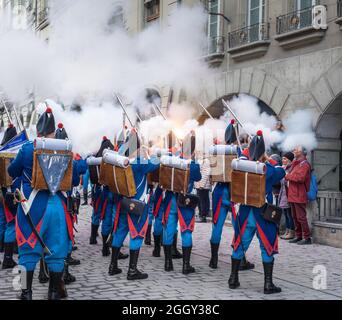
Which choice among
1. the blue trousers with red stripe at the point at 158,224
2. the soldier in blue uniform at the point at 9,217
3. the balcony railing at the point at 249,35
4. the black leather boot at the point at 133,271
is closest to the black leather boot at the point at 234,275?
the black leather boot at the point at 133,271

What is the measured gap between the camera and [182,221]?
6.80 m

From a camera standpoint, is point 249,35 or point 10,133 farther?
point 249,35

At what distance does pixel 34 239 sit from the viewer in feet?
16.5

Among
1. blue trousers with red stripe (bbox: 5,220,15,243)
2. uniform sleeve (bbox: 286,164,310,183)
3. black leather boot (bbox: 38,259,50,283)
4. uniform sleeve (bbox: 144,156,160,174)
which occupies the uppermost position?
uniform sleeve (bbox: 144,156,160,174)

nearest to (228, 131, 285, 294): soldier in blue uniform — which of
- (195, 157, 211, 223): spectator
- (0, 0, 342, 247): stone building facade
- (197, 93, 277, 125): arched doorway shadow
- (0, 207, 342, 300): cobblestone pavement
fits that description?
(0, 207, 342, 300): cobblestone pavement

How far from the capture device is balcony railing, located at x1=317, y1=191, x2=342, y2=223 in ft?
30.3

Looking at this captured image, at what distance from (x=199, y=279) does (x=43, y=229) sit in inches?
85.3

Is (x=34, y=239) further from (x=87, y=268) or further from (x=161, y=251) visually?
(x=161, y=251)

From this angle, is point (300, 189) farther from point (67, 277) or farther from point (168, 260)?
point (67, 277)

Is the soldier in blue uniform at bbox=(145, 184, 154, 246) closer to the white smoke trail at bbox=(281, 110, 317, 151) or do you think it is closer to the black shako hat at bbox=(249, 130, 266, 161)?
the white smoke trail at bbox=(281, 110, 317, 151)

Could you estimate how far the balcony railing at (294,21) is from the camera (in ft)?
36.1

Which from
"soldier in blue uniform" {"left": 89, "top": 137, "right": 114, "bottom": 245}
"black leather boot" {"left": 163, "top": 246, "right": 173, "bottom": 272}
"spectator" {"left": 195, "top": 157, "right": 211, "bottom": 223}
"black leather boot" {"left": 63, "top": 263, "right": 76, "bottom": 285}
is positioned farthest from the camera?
"spectator" {"left": 195, "top": 157, "right": 211, "bottom": 223}

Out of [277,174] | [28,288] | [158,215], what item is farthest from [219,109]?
[28,288]
